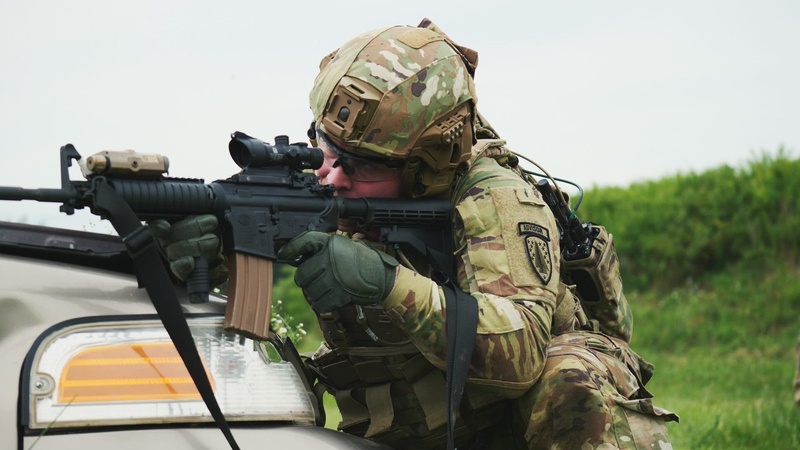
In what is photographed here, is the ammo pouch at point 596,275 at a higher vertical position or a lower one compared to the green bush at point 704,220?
higher

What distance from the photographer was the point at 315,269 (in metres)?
2.95

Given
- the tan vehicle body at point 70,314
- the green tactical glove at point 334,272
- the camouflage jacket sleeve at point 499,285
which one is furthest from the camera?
the camouflage jacket sleeve at point 499,285

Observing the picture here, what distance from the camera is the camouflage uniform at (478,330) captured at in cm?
309

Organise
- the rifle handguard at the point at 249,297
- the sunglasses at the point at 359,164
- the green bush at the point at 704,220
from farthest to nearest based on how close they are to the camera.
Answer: the green bush at the point at 704,220 < the sunglasses at the point at 359,164 < the rifle handguard at the point at 249,297

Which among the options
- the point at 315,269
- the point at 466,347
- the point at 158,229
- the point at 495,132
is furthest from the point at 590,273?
the point at 158,229

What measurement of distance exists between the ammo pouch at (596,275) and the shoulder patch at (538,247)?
18.9 inches

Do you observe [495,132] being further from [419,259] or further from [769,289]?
[769,289]

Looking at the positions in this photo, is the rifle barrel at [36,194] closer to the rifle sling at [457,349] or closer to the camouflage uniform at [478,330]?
the camouflage uniform at [478,330]

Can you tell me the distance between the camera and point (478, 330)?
306 centimetres

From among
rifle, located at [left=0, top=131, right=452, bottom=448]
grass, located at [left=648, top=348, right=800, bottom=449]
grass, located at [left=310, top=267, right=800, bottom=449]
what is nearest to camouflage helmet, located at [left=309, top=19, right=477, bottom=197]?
rifle, located at [left=0, top=131, right=452, bottom=448]

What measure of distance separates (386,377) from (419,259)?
0.39 meters

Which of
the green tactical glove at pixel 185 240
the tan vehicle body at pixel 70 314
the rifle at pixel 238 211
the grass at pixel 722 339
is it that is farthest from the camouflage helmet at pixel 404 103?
the grass at pixel 722 339

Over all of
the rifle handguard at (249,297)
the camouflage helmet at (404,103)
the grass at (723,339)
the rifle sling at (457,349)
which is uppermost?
the camouflage helmet at (404,103)

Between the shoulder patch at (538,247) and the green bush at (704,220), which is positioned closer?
the shoulder patch at (538,247)
